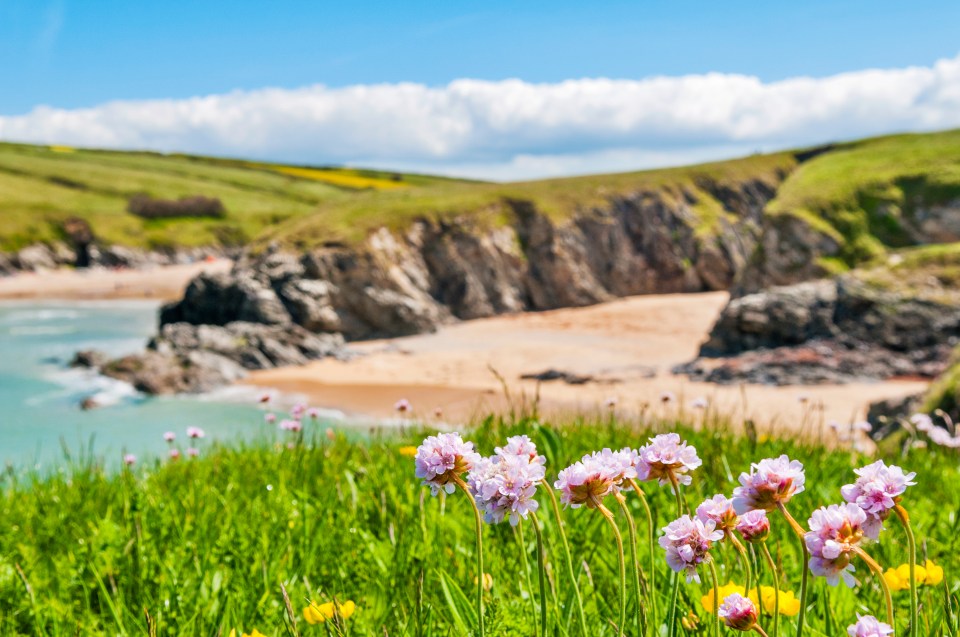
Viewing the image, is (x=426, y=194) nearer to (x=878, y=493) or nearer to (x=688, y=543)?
(x=688, y=543)

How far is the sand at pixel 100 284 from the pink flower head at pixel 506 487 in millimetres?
63177

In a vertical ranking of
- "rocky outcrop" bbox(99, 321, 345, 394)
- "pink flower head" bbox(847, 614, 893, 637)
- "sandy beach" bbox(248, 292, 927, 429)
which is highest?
"pink flower head" bbox(847, 614, 893, 637)

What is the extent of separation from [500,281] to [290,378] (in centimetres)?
1961

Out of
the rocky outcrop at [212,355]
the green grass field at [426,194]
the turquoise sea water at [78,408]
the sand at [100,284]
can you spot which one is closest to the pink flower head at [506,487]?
the turquoise sea water at [78,408]

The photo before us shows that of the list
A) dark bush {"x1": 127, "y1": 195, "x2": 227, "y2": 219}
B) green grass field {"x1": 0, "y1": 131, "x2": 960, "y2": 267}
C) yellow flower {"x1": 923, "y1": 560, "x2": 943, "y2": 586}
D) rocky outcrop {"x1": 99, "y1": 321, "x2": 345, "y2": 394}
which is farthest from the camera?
dark bush {"x1": 127, "y1": 195, "x2": 227, "y2": 219}

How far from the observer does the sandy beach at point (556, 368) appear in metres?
22.8

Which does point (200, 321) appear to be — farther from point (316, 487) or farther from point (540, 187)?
point (316, 487)

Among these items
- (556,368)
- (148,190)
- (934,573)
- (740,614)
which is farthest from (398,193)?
(148,190)

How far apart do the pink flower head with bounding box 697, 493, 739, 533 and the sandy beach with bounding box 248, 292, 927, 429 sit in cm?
1561

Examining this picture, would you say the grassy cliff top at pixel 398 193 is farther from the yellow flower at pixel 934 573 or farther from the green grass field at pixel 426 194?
the yellow flower at pixel 934 573

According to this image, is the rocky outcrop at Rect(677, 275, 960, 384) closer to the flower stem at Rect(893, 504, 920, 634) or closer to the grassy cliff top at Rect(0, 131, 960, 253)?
the grassy cliff top at Rect(0, 131, 960, 253)

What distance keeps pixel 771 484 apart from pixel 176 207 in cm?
10189

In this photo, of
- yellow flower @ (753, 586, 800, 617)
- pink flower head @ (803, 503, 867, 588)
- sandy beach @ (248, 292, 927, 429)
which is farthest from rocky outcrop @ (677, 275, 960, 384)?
pink flower head @ (803, 503, 867, 588)

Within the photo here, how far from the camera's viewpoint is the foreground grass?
2.56 m
